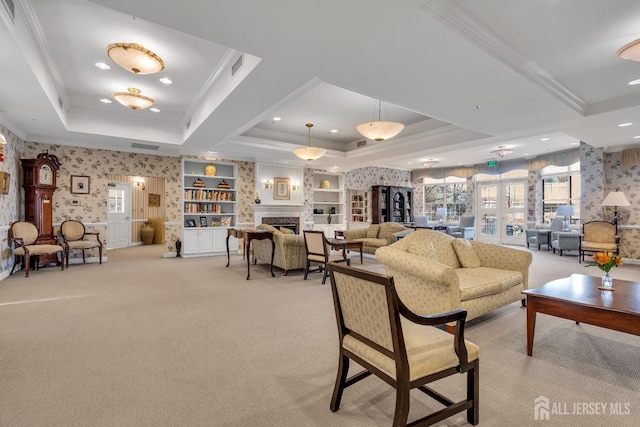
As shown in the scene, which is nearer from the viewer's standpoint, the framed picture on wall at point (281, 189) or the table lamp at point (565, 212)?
the table lamp at point (565, 212)

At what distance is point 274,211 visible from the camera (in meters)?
9.62

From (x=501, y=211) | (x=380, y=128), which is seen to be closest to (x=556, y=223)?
(x=501, y=211)

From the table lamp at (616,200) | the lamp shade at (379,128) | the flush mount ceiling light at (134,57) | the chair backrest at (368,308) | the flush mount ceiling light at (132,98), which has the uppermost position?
the flush mount ceiling light at (134,57)

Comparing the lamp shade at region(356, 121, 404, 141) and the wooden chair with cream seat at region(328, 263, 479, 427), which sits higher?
the lamp shade at region(356, 121, 404, 141)

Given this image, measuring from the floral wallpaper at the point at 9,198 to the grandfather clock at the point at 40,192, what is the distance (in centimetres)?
13

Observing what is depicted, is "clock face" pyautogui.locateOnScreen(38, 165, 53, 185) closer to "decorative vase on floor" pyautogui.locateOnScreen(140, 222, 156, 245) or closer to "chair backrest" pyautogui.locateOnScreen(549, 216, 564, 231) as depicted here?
"decorative vase on floor" pyautogui.locateOnScreen(140, 222, 156, 245)

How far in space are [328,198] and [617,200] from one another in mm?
7489

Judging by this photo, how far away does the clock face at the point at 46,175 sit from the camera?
21.6 feet

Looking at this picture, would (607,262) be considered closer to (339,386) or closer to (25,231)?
(339,386)

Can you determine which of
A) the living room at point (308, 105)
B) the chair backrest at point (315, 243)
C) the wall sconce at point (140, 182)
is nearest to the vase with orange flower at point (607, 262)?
the living room at point (308, 105)

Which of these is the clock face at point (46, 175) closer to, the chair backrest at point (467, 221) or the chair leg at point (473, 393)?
the chair leg at point (473, 393)

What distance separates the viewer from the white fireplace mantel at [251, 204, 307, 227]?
9.35m

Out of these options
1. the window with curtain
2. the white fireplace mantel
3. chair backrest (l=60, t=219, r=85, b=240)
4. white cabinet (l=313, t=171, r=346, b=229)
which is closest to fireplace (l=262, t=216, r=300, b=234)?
the white fireplace mantel

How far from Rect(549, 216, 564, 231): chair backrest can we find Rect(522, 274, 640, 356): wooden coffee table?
23.3 feet
